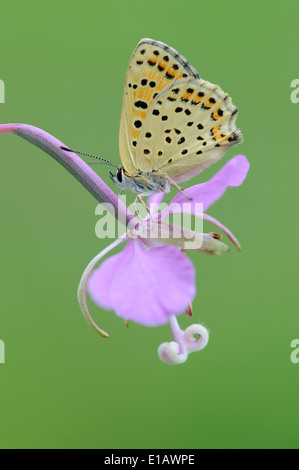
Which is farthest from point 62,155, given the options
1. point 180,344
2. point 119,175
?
point 180,344

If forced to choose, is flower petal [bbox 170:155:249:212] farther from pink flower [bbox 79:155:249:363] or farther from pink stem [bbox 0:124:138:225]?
pink stem [bbox 0:124:138:225]

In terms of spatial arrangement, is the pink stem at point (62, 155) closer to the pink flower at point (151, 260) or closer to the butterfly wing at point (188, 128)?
the pink flower at point (151, 260)

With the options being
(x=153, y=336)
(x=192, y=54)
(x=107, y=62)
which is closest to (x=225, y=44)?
(x=192, y=54)

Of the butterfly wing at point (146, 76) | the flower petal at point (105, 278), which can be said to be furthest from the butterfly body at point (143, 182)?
the flower petal at point (105, 278)

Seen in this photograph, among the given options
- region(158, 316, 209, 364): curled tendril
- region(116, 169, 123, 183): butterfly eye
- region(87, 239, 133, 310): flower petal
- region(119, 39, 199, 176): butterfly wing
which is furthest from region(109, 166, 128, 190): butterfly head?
region(158, 316, 209, 364): curled tendril

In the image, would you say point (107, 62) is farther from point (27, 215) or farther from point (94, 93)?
→ point (27, 215)

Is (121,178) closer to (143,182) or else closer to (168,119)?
(143,182)
